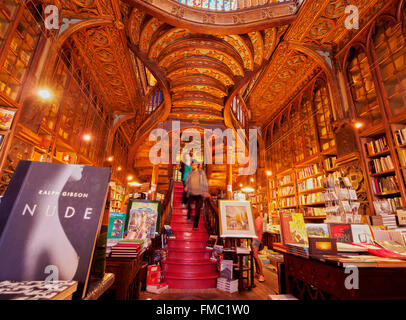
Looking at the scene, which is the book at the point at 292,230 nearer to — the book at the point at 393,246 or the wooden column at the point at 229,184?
the book at the point at 393,246

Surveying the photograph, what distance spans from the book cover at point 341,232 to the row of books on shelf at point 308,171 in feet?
14.9

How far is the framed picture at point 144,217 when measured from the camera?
2.73 meters

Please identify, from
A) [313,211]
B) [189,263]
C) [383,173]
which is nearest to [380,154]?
[383,173]

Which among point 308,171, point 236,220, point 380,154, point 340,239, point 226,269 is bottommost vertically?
point 226,269

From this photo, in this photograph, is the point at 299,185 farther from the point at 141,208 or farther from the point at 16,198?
the point at 16,198

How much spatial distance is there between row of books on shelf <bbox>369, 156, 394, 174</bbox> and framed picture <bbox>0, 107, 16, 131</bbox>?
23.6 ft

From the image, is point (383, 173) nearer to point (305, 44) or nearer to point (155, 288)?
point (305, 44)

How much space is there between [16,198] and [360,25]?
7005 millimetres

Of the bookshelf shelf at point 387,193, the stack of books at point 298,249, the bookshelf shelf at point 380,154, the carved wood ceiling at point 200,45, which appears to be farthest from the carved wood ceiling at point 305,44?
the stack of books at point 298,249

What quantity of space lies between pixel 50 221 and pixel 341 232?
2.37 metres

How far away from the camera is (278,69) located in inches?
247

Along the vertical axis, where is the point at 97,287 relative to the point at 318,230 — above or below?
below

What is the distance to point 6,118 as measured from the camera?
3121 millimetres

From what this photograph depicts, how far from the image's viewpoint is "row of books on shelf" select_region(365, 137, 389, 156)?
3.95 m
